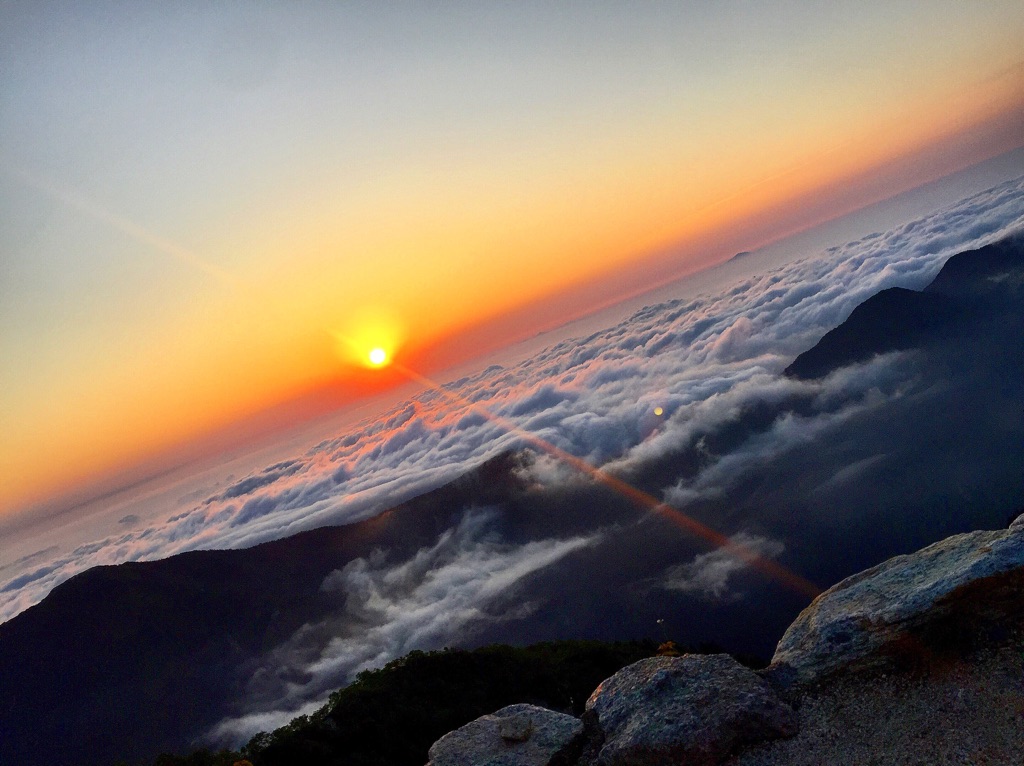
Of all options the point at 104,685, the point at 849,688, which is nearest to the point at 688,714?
the point at 849,688

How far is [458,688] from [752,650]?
260ft

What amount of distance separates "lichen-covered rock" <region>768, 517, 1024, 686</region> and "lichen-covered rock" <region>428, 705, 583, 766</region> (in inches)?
264

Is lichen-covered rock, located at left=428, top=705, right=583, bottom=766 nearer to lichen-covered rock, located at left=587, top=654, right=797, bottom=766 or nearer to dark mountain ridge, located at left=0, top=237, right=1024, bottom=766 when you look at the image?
lichen-covered rock, located at left=587, top=654, right=797, bottom=766

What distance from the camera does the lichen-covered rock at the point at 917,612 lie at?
50.2 ft

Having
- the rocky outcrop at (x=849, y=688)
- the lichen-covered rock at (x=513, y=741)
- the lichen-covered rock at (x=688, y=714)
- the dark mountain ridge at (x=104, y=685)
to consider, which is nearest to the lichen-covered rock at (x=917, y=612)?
the rocky outcrop at (x=849, y=688)

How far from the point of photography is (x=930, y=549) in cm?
1886

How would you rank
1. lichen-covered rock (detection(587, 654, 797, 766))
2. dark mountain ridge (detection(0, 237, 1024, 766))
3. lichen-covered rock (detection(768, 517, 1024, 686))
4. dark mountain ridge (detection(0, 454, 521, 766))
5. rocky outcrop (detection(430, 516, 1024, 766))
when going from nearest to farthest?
rocky outcrop (detection(430, 516, 1024, 766)), lichen-covered rock (detection(587, 654, 797, 766)), lichen-covered rock (detection(768, 517, 1024, 686)), dark mountain ridge (detection(0, 237, 1024, 766)), dark mountain ridge (detection(0, 454, 521, 766))

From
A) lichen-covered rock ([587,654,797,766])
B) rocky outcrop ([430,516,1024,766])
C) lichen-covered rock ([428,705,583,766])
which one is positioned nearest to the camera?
rocky outcrop ([430,516,1024,766])

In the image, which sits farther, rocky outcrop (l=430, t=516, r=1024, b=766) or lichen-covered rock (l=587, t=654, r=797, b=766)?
lichen-covered rock (l=587, t=654, r=797, b=766)

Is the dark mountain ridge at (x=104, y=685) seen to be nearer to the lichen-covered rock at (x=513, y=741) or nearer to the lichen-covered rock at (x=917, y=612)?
the lichen-covered rock at (x=513, y=741)

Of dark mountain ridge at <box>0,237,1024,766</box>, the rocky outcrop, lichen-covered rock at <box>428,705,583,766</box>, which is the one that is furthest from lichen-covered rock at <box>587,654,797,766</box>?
dark mountain ridge at <box>0,237,1024,766</box>

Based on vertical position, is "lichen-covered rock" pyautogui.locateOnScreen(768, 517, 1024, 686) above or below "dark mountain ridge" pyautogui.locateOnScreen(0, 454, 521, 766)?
above

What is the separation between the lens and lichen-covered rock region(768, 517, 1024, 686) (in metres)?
15.3

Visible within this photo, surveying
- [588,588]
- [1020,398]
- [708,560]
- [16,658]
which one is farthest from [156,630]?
[1020,398]
